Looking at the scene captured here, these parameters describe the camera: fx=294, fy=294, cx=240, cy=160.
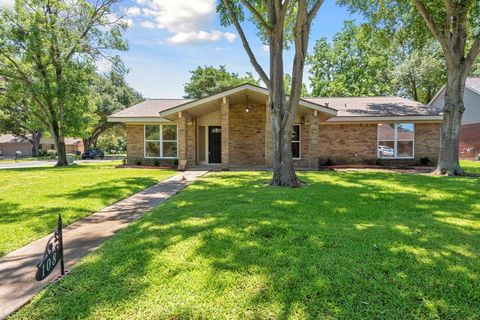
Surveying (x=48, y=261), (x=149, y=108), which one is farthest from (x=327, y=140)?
(x=48, y=261)

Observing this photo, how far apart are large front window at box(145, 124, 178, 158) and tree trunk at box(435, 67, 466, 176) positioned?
526 inches

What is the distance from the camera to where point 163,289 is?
303 centimetres

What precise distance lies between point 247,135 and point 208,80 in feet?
88.0

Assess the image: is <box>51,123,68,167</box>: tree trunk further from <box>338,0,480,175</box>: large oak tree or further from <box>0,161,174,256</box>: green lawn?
<box>338,0,480,175</box>: large oak tree

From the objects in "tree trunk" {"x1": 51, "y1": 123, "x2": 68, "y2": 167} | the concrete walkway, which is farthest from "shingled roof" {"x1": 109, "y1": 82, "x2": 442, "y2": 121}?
the concrete walkway

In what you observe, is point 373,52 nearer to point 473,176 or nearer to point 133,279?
point 473,176

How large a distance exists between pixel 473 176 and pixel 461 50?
16.8 feet

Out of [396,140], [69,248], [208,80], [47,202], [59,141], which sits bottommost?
[69,248]

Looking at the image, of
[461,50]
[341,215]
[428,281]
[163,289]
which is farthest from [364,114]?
[163,289]

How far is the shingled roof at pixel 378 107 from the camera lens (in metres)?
16.2

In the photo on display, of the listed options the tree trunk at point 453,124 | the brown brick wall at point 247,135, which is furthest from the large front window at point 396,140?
the brown brick wall at point 247,135

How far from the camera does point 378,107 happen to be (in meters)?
17.6

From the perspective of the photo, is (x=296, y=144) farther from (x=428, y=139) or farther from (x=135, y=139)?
(x=135, y=139)

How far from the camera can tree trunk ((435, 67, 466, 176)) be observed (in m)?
11.8
